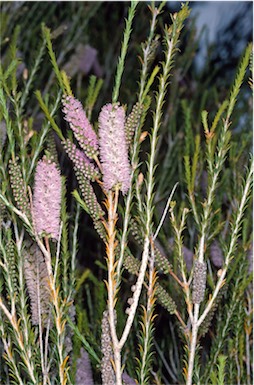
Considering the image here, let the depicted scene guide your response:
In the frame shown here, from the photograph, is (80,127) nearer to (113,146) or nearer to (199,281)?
(113,146)

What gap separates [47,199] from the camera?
48 centimetres

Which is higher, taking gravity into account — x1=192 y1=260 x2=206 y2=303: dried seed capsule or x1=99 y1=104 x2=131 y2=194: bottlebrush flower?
x1=99 y1=104 x2=131 y2=194: bottlebrush flower

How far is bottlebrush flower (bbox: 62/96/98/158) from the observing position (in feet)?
1.62

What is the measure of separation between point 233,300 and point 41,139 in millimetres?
256

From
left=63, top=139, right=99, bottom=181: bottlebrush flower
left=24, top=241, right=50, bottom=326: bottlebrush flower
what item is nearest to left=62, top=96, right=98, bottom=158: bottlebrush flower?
left=63, top=139, right=99, bottom=181: bottlebrush flower

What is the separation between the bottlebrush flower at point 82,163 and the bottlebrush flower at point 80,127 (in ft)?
0.03

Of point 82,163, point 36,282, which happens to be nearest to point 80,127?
point 82,163

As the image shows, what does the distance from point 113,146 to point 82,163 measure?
0.04m

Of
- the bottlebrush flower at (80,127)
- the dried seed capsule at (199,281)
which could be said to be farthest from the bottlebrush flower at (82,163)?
the dried seed capsule at (199,281)

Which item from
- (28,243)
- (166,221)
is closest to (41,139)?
(28,243)

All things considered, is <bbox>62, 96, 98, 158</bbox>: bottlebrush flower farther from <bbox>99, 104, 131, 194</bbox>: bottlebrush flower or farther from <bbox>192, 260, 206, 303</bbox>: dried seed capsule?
<bbox>192, 260, 206, 303</bbox>: dried seed capsule

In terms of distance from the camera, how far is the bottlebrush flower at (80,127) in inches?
19.4

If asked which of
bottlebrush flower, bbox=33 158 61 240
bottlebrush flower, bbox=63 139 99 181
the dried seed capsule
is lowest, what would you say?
Result: the dried seed capsule

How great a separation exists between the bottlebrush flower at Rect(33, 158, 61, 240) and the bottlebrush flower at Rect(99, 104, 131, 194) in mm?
37
